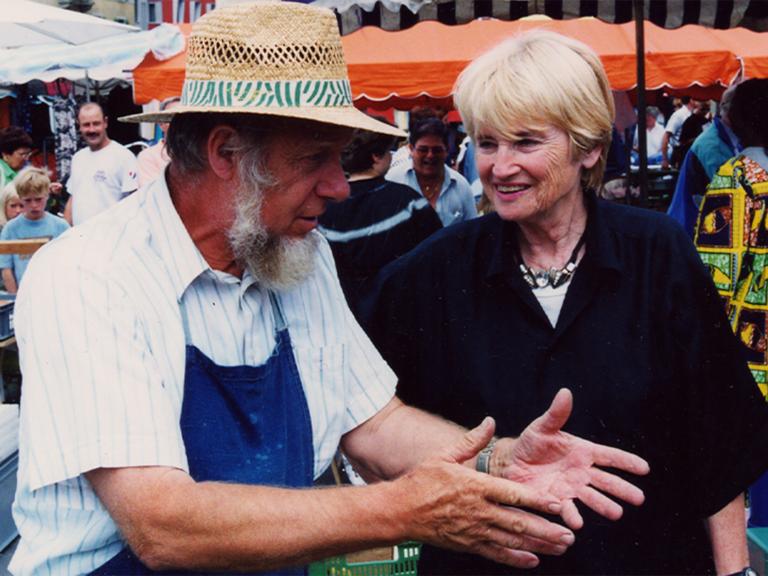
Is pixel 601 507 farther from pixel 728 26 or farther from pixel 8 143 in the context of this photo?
pixel 8 143

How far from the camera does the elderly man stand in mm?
1555

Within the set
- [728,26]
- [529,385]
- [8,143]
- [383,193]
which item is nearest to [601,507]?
[529,385]

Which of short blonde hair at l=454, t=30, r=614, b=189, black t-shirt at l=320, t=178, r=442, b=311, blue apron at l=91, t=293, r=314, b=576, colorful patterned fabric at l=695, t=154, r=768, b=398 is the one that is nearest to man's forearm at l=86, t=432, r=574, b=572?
blue apron at l=91, t=293, r=314, b=576

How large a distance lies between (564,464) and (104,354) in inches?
34.5

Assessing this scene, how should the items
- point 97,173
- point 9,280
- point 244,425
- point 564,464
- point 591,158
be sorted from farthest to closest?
1. point 97,173
2. point 9,280
3. point 591,158
4. point 564,464
5. point 244,425

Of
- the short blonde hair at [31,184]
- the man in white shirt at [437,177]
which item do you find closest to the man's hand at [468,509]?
the man in white shirt at [437,177]

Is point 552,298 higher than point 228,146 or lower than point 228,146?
lower

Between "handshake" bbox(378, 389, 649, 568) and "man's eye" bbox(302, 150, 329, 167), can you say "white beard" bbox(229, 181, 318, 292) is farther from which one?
"handshake" bbox(378, 389, 649, 568)

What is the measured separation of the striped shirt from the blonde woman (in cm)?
54

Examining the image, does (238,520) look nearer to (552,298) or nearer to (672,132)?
(552,298)

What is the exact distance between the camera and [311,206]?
6.36 ft

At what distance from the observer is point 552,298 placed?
224 centimetres

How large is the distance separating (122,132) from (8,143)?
→ 9.08 meters

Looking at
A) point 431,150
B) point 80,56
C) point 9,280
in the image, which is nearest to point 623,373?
point 431,150
